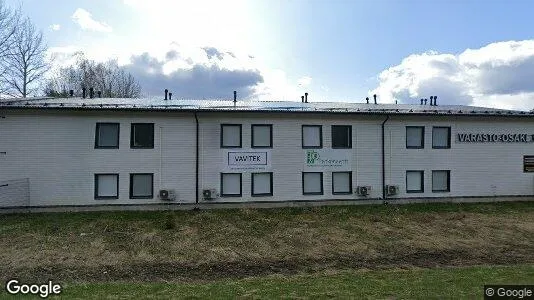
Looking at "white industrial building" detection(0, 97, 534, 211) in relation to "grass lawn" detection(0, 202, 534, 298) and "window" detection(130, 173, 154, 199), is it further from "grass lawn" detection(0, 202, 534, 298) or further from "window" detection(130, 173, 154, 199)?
"grass lawn" detection(0, 202, 534, 298)

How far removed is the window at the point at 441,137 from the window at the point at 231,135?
10.1 meters

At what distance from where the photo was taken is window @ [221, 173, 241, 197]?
66.4 feet

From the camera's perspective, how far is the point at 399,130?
2184 cm

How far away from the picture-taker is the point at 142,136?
64.4 ft

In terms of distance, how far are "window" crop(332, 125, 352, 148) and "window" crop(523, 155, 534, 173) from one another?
9.81m

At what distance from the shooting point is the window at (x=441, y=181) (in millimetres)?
22141

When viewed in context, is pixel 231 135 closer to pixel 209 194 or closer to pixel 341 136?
pixel 209 194

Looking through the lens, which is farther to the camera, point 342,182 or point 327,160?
point 342,182

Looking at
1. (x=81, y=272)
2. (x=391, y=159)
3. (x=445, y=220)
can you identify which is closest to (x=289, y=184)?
(x=391, y=159)

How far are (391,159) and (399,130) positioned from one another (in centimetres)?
154

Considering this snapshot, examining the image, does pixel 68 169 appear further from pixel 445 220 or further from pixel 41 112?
pixel 445 220

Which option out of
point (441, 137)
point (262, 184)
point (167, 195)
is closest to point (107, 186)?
point (167, 195)

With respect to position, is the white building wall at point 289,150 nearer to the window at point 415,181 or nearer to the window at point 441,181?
the window at point 415,181

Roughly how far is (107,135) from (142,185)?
2.73 metres
